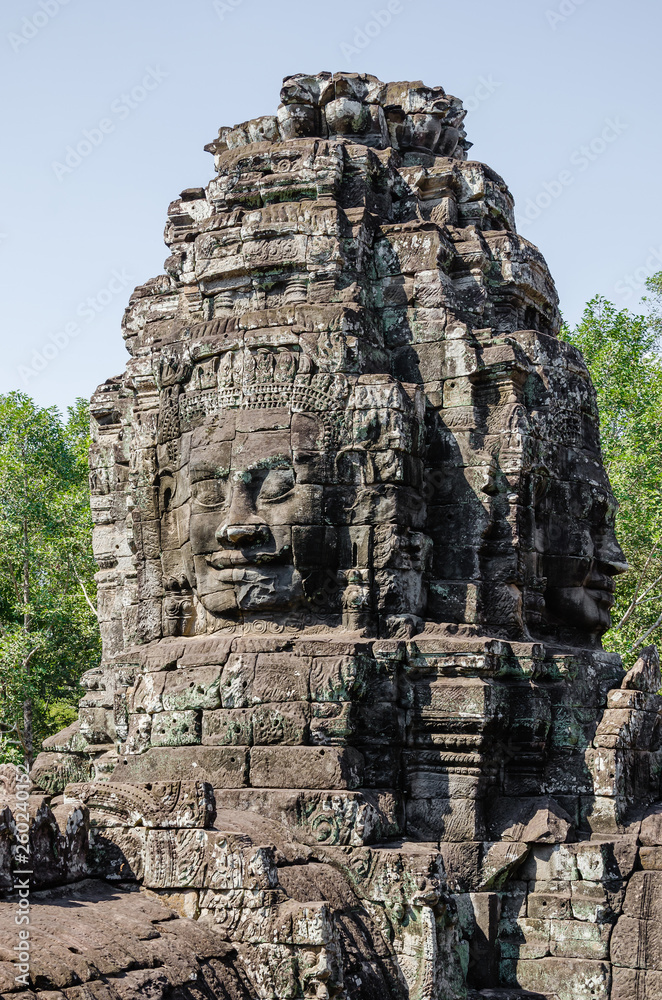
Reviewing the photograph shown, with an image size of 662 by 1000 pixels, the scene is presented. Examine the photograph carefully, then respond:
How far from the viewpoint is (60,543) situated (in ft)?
80.6

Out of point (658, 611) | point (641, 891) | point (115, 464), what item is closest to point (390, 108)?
point (115, 464)

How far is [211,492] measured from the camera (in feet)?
34.7

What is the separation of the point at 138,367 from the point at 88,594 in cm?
1303

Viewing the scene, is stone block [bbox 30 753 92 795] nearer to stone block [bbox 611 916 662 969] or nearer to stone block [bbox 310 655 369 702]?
stone block [bbox 310 655 369 702]

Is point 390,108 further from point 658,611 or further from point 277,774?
point 658,611

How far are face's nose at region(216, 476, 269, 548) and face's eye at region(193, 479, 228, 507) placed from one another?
0.60ft

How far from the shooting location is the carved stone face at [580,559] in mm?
11703

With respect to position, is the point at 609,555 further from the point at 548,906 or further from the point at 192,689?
the point at 192,689

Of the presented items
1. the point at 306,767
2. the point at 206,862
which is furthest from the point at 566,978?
the point at 206,862

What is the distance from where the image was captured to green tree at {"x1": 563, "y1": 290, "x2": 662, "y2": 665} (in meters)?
21.7

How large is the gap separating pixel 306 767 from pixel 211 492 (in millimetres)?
2416

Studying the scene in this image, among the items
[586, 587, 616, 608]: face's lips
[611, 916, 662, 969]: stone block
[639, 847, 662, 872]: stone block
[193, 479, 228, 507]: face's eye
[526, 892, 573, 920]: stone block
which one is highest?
[193, 479, 228, 507]: face's eye

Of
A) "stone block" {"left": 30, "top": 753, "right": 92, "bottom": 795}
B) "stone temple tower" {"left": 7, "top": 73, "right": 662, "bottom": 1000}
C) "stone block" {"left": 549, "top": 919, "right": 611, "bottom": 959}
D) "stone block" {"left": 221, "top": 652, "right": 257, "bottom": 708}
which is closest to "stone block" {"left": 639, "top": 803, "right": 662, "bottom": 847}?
"stone temple tower" {"left": 7, "top": 73, "right": 662, "bottom": 1000}

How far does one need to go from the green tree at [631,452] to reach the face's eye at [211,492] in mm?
11547
